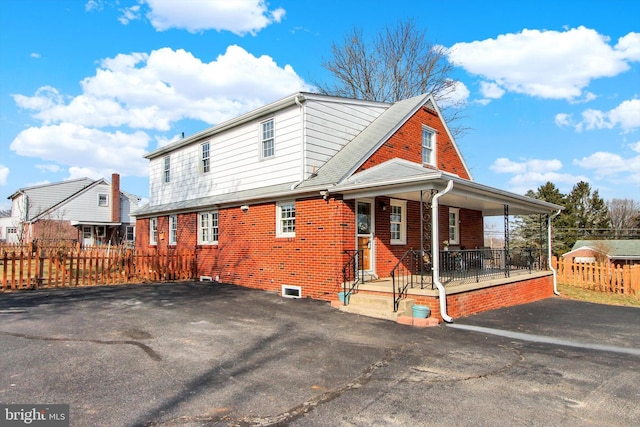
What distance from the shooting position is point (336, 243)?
35.7 feet

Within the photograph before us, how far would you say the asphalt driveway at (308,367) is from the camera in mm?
4301

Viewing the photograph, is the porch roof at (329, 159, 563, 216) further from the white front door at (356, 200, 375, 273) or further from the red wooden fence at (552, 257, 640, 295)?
the red wooden fence at (552, 257, 640, 295)

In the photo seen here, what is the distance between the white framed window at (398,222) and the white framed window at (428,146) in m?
3.08

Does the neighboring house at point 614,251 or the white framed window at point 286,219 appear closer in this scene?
the white framed window at point 286,219

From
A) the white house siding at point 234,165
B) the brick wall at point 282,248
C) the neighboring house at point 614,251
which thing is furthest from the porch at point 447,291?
the neighboring house at point 614,251

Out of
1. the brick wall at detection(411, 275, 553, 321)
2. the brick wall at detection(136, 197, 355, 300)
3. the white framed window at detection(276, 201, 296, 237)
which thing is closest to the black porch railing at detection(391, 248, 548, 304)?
the brick wall at detection(411, 275, 553, 321)

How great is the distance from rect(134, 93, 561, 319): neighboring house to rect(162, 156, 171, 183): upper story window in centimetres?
208

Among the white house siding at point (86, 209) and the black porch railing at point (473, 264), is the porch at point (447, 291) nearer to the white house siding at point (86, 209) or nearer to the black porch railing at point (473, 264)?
the black porch railing at point (473, 264)

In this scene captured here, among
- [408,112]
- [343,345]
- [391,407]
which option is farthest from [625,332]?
[408,112]

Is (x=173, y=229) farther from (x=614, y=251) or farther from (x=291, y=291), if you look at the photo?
(x=614, y=251)

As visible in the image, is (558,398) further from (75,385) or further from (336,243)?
(336,243)

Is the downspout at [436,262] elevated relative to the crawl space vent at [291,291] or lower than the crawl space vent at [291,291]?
elevated

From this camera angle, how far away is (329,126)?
526 inches

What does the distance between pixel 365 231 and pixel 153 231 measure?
12.6 metres
